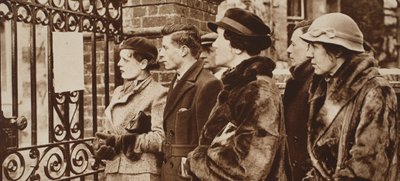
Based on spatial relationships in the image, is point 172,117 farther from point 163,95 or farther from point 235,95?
point 235,95

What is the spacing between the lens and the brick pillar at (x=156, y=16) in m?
5.48

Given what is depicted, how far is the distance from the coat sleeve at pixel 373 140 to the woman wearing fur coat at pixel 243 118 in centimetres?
41

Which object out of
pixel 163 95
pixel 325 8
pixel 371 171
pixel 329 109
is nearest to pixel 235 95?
pixel 329 109

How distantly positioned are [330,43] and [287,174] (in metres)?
0.79

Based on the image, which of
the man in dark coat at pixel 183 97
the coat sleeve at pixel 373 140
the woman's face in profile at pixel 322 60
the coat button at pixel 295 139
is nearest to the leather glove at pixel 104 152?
the man in dark coat at pixel 183 97

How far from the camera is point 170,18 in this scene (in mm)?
5457

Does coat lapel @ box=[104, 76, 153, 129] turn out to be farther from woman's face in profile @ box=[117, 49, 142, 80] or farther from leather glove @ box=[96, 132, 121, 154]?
leather glove @ box=[96, 132, 121, 154]

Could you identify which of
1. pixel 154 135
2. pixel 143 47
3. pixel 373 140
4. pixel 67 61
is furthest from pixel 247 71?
pixel 67 61

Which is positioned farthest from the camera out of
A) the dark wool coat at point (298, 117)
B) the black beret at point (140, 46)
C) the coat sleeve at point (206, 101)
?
the black beret at point (140, 46)

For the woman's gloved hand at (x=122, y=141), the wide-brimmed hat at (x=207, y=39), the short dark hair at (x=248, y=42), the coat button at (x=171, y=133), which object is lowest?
the woman's gloved hand at (x=122, y=141)

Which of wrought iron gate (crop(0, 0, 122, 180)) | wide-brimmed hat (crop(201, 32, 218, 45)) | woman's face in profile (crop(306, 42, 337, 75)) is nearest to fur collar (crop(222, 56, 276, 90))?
woman's face in profile (crop(306, 42, 337, 75))

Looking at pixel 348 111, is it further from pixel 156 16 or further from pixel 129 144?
pixel 156 16

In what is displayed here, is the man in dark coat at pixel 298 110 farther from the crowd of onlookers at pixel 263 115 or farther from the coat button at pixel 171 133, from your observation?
the coat button at pixel 171 133

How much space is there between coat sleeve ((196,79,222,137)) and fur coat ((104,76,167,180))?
43 cm
